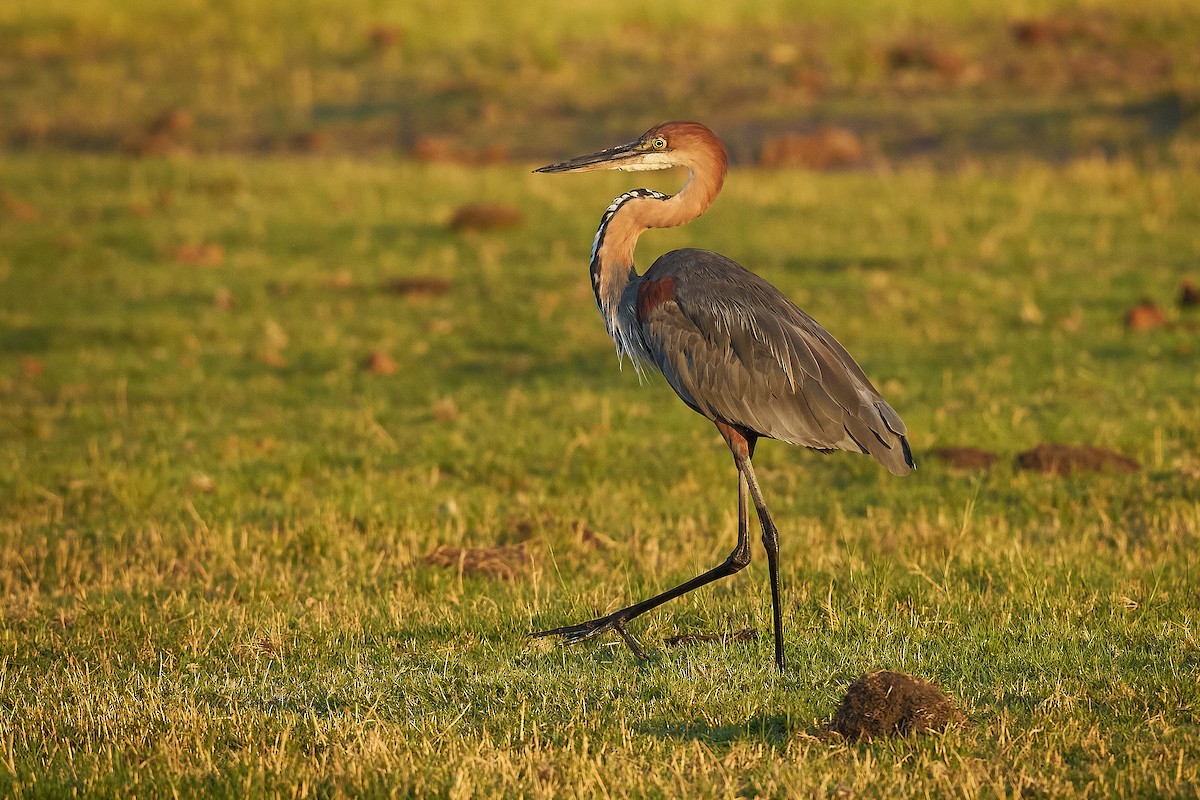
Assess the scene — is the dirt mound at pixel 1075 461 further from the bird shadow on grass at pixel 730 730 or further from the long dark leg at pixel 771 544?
the bird shadow on grass at pixel 730 730

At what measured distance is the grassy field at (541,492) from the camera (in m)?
4.93

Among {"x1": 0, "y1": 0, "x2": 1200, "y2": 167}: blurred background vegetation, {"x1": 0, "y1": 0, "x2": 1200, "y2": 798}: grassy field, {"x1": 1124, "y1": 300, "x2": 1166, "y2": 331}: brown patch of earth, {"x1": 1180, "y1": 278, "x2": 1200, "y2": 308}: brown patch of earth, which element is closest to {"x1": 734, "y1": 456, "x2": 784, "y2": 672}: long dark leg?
{"x1": 0, "y1": 0, "x2": 1200, "y2": 798}: grassy field

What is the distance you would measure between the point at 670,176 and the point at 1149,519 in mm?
9600

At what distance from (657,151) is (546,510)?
2.65 metres

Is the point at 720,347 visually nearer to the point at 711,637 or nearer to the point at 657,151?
the point at 657,151

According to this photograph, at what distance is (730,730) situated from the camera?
16.7ft

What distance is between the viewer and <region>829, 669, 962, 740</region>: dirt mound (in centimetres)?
482

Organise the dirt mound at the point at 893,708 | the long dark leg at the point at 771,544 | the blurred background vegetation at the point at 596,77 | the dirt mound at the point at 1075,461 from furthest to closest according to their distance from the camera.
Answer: the blurred background vegetation at the point at 596,77 < the dirt mound at the point at 1075,461 < the long dark leg at the point at 771,544 < the dirt mound at the point at 893,708

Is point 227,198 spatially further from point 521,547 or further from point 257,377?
point 521,547

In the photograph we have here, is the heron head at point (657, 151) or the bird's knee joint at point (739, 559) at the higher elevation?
the heron head at point (657, 151)

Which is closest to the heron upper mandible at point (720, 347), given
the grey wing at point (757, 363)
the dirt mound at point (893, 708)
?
the grey wing at point (757, 363)

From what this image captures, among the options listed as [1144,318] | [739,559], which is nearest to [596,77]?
[1144,318]

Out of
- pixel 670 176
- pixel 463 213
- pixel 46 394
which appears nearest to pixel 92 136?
pixel 463 213

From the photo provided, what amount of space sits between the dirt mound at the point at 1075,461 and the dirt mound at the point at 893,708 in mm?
4399
